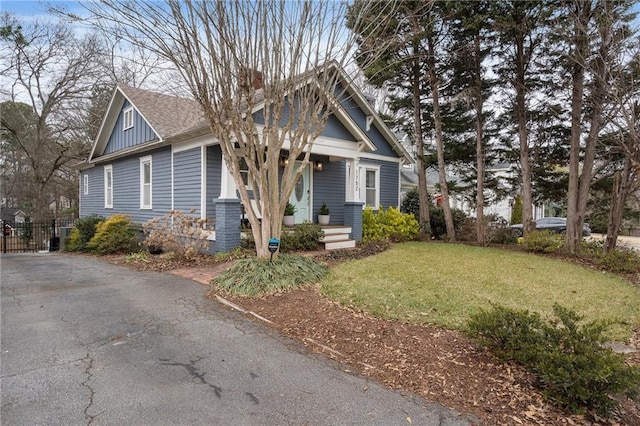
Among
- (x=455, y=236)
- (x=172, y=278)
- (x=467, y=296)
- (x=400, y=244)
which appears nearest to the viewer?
(x=467, y=296)

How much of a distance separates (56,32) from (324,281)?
55.4 ft

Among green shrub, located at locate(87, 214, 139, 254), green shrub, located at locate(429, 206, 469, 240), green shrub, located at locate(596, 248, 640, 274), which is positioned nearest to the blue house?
green shrub, located at locate(87, 214, 139, 254)

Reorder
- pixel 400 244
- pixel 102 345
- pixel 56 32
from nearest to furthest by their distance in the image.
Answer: pixel 102 345, pixel 400 244, pixel 56 32

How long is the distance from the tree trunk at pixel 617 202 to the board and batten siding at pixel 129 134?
13.3 m

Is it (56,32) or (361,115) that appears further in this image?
(56,32)

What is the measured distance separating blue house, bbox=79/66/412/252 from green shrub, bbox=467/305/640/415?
6.65 meters

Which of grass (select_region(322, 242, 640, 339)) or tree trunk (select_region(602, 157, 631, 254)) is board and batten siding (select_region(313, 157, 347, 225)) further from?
tree trunk (select_region(602, 157, 631, 254))

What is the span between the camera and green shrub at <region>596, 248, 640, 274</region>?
802 centimetres

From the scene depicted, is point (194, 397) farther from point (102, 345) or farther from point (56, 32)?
point (56, 32)

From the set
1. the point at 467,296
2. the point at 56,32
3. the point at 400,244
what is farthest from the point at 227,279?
the point at 56,32

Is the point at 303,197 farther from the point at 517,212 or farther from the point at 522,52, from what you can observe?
the point at 517,212

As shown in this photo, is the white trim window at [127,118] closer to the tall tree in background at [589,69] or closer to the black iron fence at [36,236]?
the black iron fence at [36,236]

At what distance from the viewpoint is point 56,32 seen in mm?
15109

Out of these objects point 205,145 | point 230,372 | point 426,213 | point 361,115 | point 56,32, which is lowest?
point 230,372
